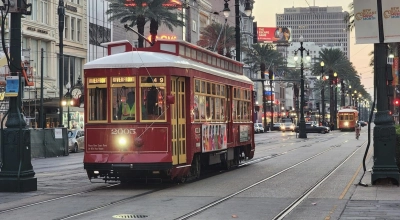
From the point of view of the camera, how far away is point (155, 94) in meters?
18.5

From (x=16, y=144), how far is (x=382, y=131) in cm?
961

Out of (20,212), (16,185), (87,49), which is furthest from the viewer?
(87,49)

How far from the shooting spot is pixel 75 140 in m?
47.7

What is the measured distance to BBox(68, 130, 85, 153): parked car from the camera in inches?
1852

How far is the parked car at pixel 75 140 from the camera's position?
47.1m

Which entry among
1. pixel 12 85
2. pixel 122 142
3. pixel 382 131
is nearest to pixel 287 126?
pixel 382 131

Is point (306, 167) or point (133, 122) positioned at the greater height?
point (133, 122)

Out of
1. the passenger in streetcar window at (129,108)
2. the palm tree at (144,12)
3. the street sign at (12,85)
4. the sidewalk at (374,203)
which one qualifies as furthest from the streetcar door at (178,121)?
the palm tree at (144,12)

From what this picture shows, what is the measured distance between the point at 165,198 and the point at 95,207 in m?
2.16

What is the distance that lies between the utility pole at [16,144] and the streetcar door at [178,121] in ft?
12.6

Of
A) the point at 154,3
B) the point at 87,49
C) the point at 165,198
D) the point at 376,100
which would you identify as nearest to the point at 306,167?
the point at 376,100

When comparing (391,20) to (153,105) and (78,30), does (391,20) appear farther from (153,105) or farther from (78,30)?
(78,30)

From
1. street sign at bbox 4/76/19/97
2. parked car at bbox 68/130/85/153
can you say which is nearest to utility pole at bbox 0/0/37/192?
street sign at bbox 4/76/19/97

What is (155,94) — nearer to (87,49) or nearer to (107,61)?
(107,61)
